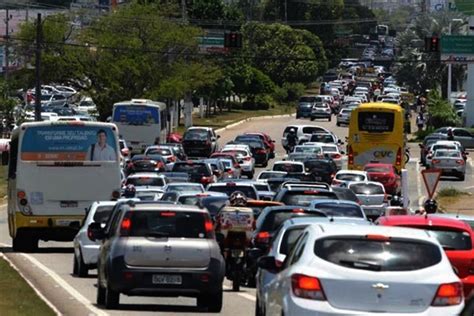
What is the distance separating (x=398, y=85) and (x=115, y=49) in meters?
65.4

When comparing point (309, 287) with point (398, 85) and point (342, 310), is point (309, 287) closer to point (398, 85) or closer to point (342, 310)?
point (342, 310)

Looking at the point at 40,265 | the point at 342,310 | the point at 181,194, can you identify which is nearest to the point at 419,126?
the point at 181,194

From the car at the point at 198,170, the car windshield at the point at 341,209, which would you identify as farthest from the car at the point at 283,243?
the car at the point at 198,170

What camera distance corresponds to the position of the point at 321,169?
5956 centimetres

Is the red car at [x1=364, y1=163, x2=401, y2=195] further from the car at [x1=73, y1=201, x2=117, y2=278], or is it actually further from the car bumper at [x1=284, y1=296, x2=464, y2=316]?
the car bumper at [x1=284, y1=296, x2=464, y2=316]

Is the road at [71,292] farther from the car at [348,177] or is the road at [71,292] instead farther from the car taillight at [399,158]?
the car taillight at [399,158]

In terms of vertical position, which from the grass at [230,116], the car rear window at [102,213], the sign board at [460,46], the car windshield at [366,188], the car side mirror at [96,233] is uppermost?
the car side mirror at [96,233]

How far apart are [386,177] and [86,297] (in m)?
35.5

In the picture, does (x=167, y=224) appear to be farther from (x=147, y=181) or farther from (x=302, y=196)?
Result: (x=147, y=181)

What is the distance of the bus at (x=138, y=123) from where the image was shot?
251 feet

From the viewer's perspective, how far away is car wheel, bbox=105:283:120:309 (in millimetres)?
21438

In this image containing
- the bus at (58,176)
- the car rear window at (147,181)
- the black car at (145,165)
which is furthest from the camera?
the black car at (145,165)

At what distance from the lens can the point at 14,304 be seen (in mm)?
21625

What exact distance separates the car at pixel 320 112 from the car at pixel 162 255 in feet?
300
